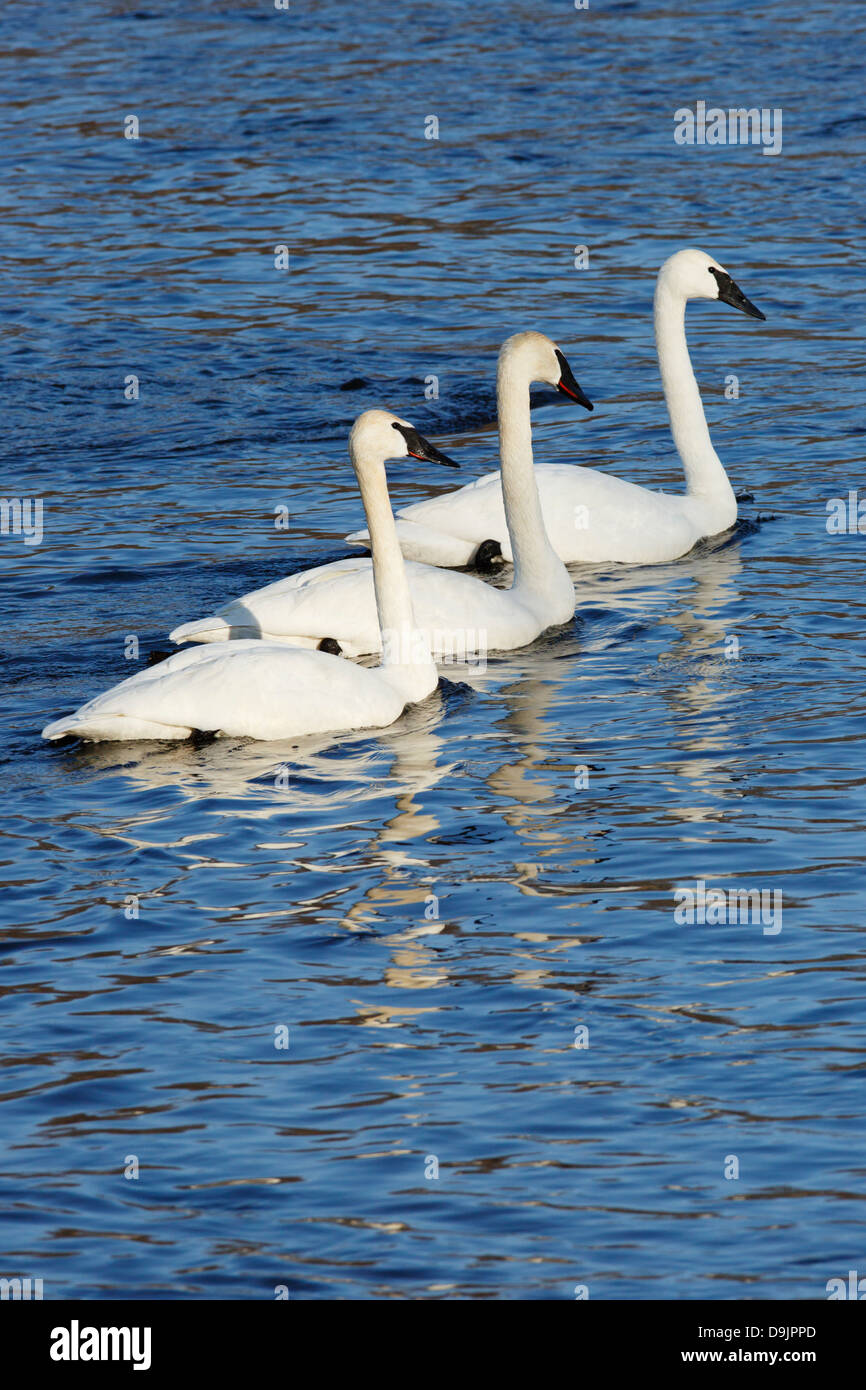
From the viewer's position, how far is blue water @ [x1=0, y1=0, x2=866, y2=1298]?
5.98 metres

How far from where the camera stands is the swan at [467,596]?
34.9 feet

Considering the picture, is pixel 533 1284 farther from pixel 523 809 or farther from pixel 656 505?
pixel 656 505

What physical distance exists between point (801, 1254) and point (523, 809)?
11.3 ft

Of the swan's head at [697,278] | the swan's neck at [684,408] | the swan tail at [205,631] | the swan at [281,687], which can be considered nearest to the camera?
the swan at [281,687]

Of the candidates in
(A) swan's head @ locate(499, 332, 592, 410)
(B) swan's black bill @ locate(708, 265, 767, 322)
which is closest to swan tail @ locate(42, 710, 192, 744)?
(A) swan's head @ locate(499, 332, 592, 410)

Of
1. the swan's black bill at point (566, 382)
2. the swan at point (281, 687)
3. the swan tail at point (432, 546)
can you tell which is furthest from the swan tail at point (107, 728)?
the swan's black bill at point (566, 382)

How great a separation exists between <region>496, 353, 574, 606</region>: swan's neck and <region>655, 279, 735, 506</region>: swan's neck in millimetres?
1881

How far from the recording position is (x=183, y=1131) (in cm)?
638

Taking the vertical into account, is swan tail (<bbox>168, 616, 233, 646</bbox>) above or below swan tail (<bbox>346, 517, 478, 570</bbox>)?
below

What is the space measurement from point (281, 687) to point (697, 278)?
554cm

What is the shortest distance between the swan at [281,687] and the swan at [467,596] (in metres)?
0.60

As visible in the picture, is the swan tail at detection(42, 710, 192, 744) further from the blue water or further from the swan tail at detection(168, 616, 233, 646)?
the swan tail at detection(168, 616, 233, 646)

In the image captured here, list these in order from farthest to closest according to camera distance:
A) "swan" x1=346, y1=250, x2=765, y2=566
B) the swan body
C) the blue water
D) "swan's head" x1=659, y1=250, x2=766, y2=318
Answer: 1. "swan's head" x1=659, y1=250, x2=766, y2=318
2. "swan" x1=346, y1=250, x2=765, y2=566
3. the swan body
4. the blue water

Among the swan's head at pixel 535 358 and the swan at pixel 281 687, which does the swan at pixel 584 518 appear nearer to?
the swan's head at pixel 535 358
